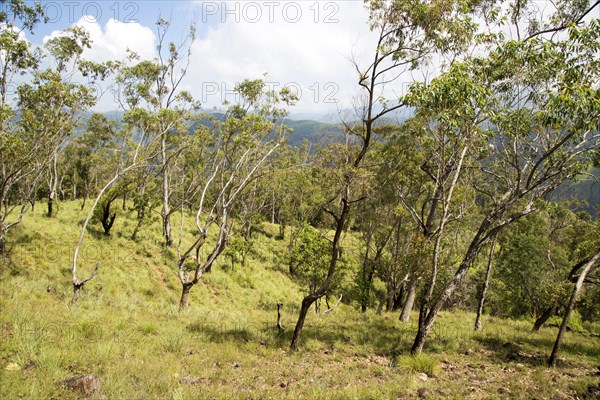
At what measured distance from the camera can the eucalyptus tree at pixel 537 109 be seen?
9.49 metres

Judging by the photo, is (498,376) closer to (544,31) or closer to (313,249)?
(544,31)

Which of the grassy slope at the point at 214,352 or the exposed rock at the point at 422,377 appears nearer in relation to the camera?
the grassy slope at the point at 214,352

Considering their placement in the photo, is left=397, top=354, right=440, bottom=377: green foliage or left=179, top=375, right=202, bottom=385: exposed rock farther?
left=397, top=354, right=440, bottom=377: green foliage

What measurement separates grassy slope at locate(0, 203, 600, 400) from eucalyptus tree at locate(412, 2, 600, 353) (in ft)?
7.97

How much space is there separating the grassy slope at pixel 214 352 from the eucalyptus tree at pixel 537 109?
7.97 ft

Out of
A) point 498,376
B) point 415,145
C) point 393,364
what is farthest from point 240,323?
point 415,145

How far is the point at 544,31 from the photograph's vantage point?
1199 centimetres

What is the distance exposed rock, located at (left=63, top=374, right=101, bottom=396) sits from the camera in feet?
23.0

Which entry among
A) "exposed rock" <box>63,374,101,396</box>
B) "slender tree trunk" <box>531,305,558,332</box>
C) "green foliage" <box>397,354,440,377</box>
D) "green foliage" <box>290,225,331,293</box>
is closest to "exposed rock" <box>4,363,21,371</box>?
"exposed rock" <box>63,374,101,396</box>

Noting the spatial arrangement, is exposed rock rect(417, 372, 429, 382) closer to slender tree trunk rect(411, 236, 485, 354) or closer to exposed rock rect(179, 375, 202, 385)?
slender tree trunk rect(411, 236, 485, 354)

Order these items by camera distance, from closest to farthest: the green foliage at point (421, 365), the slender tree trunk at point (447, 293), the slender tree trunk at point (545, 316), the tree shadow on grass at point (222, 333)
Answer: the green foliage at point (421, 365) → the slender tree trunk at point (447, 293) → the tree shadow on grass at point (222, 333) → the slender tree trunk at point (545, 316)

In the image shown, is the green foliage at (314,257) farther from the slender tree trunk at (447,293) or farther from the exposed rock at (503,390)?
the exposed rock at (503,390)

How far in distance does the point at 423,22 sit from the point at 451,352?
11528 mm

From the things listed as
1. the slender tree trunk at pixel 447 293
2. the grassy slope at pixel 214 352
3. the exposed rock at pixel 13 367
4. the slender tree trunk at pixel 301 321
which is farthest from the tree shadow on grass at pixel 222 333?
the slender tree trunk at pixel 447 293
